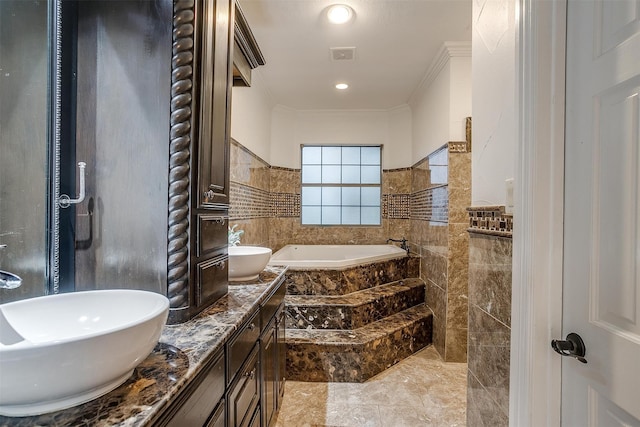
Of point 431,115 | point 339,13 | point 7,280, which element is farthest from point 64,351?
point 431,115

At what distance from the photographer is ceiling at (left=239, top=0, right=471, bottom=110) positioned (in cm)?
220

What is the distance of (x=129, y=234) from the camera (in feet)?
3.38

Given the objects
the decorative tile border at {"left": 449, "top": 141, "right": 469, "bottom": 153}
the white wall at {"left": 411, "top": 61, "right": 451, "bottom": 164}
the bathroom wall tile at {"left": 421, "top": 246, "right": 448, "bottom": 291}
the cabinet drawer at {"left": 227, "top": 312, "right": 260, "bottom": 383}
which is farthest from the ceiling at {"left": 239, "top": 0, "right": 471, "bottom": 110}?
the cabinet drawer at {"left": 227, "top": 312, "right": 260, "bottom": 383}

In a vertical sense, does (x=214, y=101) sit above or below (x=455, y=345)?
above

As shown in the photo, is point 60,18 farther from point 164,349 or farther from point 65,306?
point 164,349

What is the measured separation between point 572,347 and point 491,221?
20.1 inches

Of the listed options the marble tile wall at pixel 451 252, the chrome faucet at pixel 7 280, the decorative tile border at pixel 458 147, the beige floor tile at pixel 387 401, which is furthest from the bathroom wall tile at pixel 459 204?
the chrome faucet at pixel 7 280

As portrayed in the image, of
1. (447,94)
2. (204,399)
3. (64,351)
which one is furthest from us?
(447,94)

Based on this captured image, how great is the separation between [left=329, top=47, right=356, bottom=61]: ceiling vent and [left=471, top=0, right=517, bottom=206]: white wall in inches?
55.4

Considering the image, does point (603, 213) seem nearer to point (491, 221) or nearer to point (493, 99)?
point (491, 221)

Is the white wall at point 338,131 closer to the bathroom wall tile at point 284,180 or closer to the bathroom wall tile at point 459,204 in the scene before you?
the bathroom wall tile at point 284,180

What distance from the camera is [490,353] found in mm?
1269

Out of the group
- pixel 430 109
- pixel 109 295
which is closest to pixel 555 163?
pixel 109 295

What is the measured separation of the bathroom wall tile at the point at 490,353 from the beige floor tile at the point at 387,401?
78 centimetres
